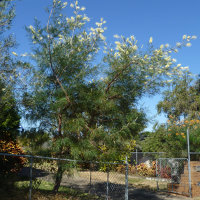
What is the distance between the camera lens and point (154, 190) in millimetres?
11602

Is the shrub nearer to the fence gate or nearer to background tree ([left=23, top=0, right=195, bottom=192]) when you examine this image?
background tree ([left=23, top=0, right=195, bottom=192])

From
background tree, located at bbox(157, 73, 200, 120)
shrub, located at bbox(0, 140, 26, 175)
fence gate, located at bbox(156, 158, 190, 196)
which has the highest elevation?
background tree, located at bbox(157, 73, 200, 120)

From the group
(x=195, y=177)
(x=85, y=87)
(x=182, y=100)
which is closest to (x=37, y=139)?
(x=85, y=87)

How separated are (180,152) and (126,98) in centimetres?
622

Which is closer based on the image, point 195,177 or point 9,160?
point 9,160

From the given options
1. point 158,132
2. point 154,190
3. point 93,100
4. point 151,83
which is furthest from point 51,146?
point 158,132

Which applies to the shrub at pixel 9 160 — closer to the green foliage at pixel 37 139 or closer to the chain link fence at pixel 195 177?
the green foliage at pixel 37 139

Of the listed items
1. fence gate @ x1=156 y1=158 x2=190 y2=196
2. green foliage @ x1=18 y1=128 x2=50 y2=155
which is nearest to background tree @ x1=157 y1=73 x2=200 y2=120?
fence gate @ x1=156 y1=158 x2=190 y2=196

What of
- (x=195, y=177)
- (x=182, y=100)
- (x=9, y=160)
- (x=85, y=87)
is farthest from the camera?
(x=182, y=100)

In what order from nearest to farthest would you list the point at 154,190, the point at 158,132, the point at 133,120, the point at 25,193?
the point at 25,193 < the point at 133,120 < the point at 154,190 < the point at 158,132

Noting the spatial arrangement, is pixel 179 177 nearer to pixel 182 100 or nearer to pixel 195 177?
pixel 195 177

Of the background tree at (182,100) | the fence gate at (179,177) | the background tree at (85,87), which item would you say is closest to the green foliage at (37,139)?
the background tree at (85,87)

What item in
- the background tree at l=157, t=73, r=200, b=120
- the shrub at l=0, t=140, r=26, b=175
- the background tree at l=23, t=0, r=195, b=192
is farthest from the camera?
the background tree at l=157, t=73, r=200, b=120

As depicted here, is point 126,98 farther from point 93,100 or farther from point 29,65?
point 29,65
